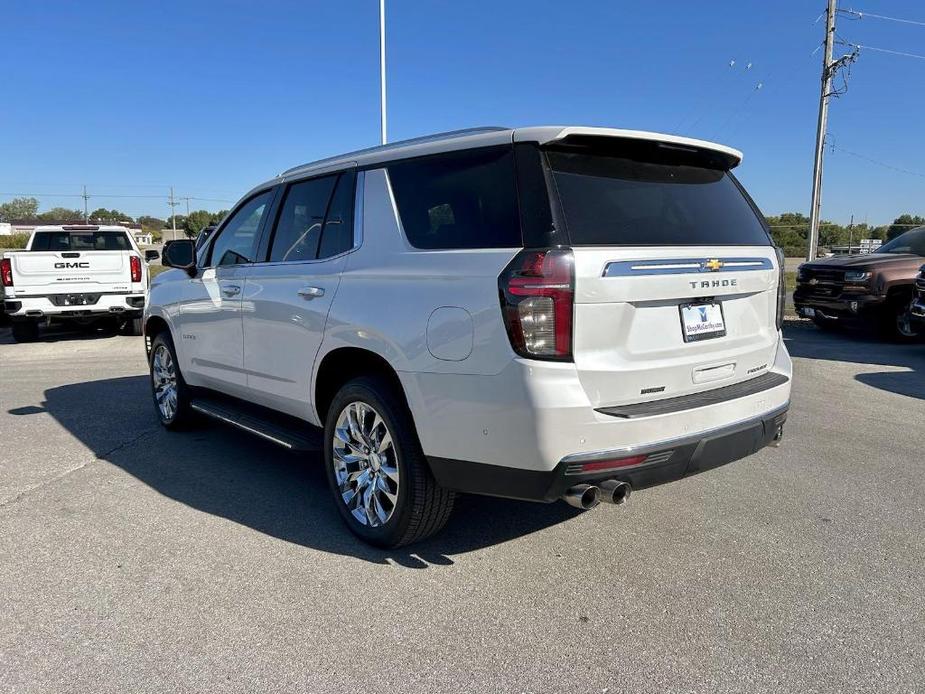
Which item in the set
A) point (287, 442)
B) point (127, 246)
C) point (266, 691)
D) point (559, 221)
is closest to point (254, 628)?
point (266, 691)

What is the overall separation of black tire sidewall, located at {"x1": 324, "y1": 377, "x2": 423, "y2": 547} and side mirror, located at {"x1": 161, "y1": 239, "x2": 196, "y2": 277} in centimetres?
234

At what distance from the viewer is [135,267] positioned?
1201cm

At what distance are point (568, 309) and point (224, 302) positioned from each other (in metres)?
2.96

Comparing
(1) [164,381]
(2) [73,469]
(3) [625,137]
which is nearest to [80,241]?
(1) [164,381]

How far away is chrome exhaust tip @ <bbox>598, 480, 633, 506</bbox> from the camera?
291 cm

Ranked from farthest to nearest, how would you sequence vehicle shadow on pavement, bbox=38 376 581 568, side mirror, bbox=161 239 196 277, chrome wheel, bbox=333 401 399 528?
1. side mirror, bbox=161 239 196 277
2. vehicle shadow on pavement, bbox=38 376 581 568
3. chrome wheel, bbox=333 401 399 528

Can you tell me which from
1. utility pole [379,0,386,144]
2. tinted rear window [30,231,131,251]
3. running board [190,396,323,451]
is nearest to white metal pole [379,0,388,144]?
utility pole [379,0,386,144]

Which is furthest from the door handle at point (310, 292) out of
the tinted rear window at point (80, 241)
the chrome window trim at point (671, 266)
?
the tinted rear window at point (80, 241)

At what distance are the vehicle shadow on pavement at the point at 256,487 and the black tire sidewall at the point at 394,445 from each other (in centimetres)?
11

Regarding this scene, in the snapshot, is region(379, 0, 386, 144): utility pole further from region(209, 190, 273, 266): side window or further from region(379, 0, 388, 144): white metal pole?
region(209, 190, 273, 266): side window

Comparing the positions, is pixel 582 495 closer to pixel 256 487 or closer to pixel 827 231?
pixel 256 487

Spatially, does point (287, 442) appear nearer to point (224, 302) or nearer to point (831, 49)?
point (224, 302)

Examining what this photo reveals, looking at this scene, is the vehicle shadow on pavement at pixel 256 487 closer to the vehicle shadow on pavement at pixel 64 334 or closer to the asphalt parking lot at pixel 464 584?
the asphalt parking lot at pixel 464 584

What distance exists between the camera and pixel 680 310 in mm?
3146
